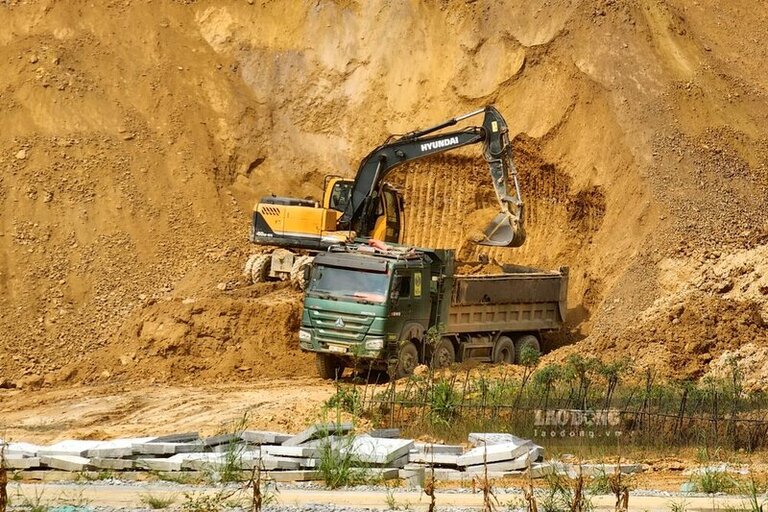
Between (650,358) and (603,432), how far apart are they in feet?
24.3

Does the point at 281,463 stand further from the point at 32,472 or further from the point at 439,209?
the point at 439,209

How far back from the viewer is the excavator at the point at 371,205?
1056 inches

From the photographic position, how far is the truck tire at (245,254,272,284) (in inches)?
1104

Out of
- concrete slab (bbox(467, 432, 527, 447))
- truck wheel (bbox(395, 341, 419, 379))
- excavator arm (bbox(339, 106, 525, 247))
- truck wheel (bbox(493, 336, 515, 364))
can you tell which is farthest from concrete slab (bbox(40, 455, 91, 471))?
excavator arm (bbox(339, 106, 525, 247))

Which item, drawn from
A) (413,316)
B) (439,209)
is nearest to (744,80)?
(439,209)

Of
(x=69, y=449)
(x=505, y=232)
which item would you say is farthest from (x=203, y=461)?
A: (x=505, y=232)

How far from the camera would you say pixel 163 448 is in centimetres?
1460

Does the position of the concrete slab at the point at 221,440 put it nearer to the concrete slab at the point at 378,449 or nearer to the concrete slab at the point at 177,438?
the concrete slab at the point at 177,438

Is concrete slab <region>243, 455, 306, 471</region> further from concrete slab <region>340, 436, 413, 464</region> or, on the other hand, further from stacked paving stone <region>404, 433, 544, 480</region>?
stacked paving stone <region>404, 433, 544, 480</region>

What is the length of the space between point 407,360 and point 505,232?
4.68 metres

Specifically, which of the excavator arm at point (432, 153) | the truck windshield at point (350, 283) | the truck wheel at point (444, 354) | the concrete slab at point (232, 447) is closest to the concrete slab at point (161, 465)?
the concrete slab at point (232, 447)

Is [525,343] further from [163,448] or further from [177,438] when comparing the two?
[163,448]

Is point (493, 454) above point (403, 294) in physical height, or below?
below

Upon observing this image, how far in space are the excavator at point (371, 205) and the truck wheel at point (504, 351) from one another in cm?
194
